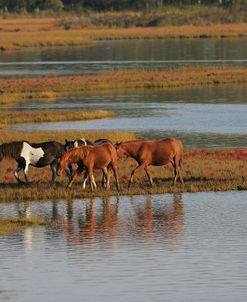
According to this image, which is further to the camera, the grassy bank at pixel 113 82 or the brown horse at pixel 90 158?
the grassy bank at pixel 113 82

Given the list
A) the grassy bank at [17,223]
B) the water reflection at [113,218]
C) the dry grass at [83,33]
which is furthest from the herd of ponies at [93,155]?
the dry grass at [83,33]

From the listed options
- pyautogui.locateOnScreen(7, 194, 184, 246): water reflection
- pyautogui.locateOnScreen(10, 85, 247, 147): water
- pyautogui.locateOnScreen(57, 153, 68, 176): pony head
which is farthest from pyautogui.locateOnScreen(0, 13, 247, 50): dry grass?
pyautogui.locateOnScreen(7, 194, 184, 246): water reflection

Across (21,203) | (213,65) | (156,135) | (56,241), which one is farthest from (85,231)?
(213,65)

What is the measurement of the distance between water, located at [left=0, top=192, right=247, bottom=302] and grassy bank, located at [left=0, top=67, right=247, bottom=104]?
30185 mm

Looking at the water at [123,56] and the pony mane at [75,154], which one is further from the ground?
the pony mane at [75,154]

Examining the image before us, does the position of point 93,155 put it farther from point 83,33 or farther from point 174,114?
point 83,33

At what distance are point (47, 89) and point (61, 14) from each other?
80.3 metres

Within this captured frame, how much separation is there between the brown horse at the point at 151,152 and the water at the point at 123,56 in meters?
39.5

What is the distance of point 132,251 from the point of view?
1978 centimetres

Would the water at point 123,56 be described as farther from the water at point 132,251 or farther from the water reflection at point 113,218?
the water at point 132,251

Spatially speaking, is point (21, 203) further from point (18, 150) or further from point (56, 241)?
point (56, 241)

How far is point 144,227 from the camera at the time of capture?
22.0 m

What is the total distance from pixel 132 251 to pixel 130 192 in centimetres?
561

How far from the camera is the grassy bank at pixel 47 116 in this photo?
4284 centimetres
